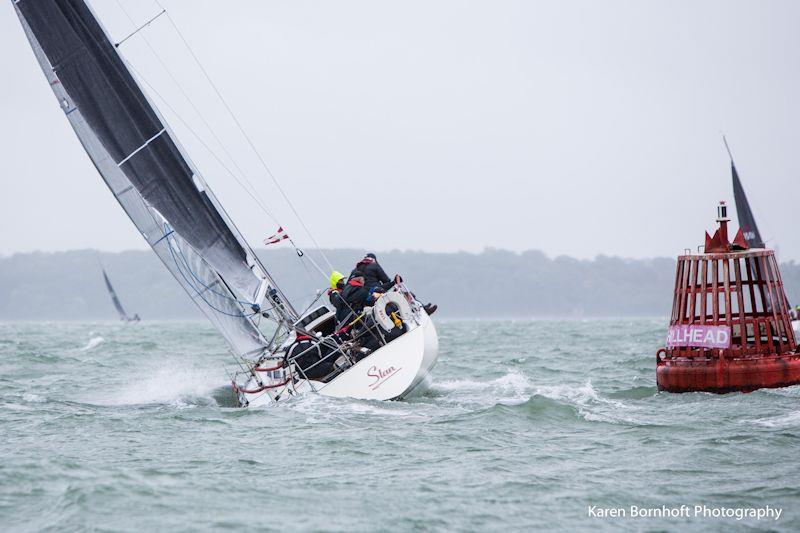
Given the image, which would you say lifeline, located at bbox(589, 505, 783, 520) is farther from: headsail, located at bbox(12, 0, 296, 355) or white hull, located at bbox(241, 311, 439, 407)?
headsail, located at bbox(12, 0, 296, 355)

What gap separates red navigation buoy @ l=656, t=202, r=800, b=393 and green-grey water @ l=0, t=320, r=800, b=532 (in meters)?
0.33

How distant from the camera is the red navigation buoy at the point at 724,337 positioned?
15016 millimetres

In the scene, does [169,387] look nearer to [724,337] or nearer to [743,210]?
[724,337]


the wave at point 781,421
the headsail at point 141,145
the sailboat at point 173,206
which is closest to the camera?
the wave at point 781,421

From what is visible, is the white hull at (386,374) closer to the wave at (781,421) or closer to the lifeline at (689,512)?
the wave at (781,421)

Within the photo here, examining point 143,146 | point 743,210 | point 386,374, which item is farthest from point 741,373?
point 743,210

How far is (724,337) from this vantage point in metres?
15.1

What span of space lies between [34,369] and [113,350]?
10.6m

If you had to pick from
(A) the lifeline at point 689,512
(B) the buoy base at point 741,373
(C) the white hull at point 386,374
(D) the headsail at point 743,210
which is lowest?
(D) the headsail at point 743,210

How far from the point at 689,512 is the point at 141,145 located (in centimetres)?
1083

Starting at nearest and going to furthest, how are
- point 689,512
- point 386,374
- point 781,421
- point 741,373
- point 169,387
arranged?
point 689,512, point 781,421, point 386,374, point 741,373, point 169,387

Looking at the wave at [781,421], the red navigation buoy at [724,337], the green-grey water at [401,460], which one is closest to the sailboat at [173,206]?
the green-grey water at [401,460]

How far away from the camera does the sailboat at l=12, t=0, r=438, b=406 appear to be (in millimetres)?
15904

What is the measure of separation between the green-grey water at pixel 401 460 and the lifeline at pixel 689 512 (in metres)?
0.08
